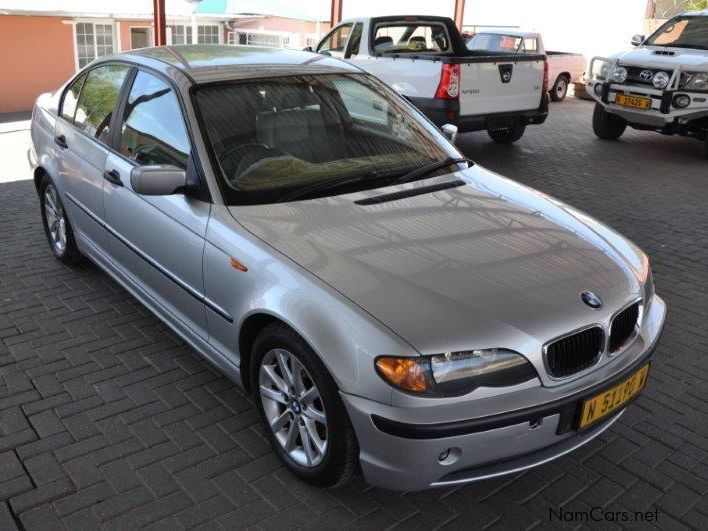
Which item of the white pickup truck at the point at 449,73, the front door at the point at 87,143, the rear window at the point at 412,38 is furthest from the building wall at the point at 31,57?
the front door at the point at 87,143

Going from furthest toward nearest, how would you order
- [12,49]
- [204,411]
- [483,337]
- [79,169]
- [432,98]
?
[12,49], [432,98], [79,169], [204,411], [483,337]

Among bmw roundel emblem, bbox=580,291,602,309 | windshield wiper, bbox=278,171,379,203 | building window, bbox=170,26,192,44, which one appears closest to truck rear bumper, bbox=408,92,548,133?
windshield wiper, bbox=278,171,379,203

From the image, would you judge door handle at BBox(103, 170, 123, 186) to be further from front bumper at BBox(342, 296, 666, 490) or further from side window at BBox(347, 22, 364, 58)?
side window at BBox(347, 22, 364, 58)

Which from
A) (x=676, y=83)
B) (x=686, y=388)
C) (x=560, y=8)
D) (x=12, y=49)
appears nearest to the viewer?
(x=686, y=388)

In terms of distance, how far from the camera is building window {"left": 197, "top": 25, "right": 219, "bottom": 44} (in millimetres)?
17891

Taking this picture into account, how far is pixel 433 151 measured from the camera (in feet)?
12.8

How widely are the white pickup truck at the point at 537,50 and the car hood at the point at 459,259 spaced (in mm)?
10472

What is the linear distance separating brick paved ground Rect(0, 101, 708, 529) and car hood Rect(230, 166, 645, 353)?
2.62 ft

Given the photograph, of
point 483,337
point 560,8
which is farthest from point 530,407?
point 560,8

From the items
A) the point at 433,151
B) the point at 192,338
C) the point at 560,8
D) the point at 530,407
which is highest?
the point at 560,8

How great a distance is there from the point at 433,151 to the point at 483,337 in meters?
1.73

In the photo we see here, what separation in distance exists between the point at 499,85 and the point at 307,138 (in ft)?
19.1

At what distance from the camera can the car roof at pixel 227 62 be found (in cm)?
363

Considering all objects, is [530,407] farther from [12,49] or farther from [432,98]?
[12,49]
